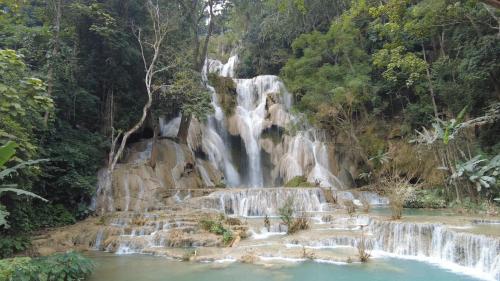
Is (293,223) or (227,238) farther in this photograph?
(293,223)

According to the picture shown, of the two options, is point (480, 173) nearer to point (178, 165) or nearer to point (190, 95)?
point (190, 95)

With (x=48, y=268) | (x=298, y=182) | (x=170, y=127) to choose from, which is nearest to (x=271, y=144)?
(x=298, y=182)

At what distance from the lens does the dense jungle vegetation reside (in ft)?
49.0

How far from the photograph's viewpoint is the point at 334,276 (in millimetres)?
8734

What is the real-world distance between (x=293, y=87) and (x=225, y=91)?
15.8ft

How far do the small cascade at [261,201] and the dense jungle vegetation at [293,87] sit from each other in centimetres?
432

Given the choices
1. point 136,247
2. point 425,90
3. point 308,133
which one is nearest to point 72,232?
point 136,247

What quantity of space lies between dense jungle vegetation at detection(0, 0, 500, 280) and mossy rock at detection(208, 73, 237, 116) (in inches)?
144

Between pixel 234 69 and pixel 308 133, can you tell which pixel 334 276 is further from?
pixel 234 69

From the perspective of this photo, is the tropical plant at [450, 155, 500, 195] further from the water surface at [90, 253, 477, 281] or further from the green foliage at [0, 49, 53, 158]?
the green foliage at [0, 49, 53, 158]

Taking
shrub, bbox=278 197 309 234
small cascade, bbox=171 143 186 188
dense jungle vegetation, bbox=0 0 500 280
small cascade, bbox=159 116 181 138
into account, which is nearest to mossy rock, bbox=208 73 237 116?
small cascade, bbox=159 116 181 138

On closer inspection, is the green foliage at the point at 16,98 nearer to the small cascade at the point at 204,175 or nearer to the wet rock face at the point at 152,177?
the wet rock face at the point at 152,177

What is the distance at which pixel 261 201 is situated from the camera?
55.5ft

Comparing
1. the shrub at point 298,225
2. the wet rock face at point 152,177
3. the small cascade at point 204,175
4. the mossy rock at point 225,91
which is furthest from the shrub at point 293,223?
the mossy rock at point 225,91
